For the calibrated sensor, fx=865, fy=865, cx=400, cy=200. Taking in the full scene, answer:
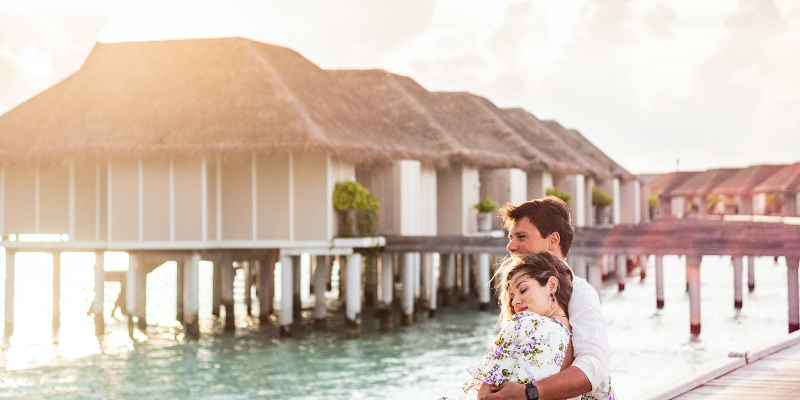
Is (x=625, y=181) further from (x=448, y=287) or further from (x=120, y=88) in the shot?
(x=120, y=88)

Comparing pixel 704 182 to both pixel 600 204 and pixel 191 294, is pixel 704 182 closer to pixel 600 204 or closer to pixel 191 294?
pixel 600 204

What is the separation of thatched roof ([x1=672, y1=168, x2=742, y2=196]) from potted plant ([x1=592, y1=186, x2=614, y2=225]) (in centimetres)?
3750

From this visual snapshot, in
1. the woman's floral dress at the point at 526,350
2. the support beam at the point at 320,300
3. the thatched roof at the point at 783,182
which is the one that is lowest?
the support beam at the point at 320,300

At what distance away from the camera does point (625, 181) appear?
48.5m

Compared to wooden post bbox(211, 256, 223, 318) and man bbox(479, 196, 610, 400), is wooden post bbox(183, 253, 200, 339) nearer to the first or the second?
wooden post bbox(211, 256, 223, 318)

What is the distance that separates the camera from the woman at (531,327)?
12.1 feet

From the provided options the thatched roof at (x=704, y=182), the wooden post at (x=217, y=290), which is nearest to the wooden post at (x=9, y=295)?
the wooden post at (x=217, y=290)

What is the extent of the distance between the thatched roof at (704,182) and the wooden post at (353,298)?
196 feet

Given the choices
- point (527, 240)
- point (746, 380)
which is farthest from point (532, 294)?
point (746, 380)

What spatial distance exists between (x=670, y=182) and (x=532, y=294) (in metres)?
80.0

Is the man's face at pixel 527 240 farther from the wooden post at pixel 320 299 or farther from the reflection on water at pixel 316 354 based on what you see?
the wooden post at pixel 320 299

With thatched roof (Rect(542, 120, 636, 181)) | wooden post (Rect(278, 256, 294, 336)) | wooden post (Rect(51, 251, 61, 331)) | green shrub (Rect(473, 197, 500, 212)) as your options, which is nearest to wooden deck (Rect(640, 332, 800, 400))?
wooden post (Rect(278, 256, 294, 336))

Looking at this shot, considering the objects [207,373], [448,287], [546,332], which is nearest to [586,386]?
[546,332]

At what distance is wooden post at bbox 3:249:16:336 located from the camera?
72.2 feet
